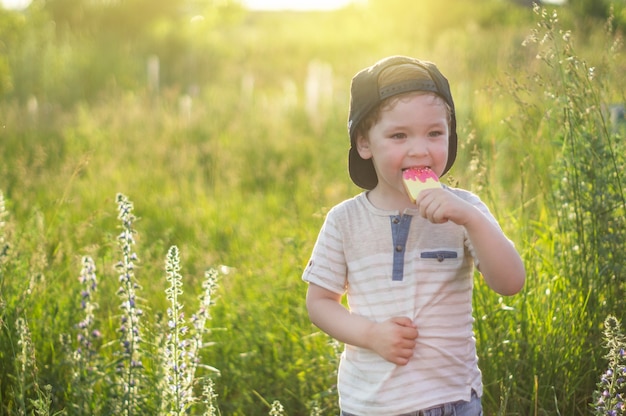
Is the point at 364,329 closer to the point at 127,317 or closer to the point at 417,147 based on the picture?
the point at 417,147

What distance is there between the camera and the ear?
2457 millimetres

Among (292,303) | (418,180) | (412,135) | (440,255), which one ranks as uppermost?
(412,135)

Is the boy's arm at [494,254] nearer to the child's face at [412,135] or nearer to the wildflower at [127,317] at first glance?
the child's face at [412,135]

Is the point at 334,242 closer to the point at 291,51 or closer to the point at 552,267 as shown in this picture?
the point at 552,267

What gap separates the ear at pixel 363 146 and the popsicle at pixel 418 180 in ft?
0.66

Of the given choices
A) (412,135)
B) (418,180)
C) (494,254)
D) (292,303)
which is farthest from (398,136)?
(292,303)

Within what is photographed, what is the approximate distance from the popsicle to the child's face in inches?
1.0

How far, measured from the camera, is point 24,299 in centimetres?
316

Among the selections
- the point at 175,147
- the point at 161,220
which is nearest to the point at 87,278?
the point at 161,220

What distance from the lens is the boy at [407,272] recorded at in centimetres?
224

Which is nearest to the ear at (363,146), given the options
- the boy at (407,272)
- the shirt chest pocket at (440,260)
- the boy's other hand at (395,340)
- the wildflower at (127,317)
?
the boy at (407,272)

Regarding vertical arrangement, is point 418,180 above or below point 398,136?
below

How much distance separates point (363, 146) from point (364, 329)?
56 cm

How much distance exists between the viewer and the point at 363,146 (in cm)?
247
